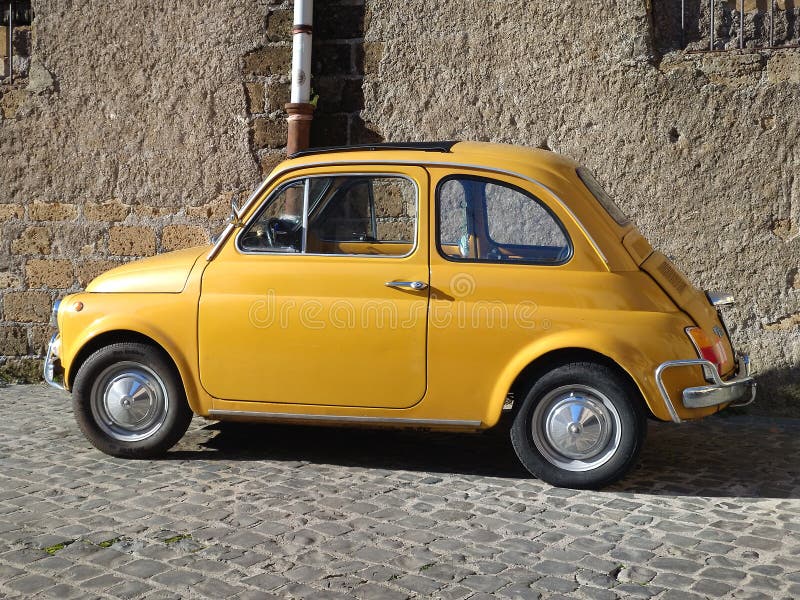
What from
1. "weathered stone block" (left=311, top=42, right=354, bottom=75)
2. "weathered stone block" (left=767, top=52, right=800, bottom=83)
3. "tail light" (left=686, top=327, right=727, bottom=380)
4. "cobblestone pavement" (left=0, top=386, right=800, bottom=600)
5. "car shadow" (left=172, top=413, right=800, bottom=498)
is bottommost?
"cobblestone pavement" (left=0, top=386, right=800, bottom=600)

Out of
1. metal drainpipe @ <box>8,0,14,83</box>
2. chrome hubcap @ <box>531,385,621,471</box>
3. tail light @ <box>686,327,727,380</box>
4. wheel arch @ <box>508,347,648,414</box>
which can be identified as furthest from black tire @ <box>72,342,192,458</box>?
metal drainpipe @ <box>8,0,14,83</box>

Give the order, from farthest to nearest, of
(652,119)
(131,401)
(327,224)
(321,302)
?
(652,119), (131,401), (327,224), (321,302)

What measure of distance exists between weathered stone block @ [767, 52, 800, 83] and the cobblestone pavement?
243 centimetres

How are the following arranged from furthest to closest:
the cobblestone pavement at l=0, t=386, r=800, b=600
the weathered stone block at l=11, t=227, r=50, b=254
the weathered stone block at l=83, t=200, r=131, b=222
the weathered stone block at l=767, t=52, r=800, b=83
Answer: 1. the weathered stone block at l=11, t=227, r=50, b=254
2. the weathered stone block at l=83, t=200, r=131, b=222
3. the weathered stone block at l=767, t=52, r=800, b=83
4. the cobblestone pavement at l=0, t=386, r=800, b=600

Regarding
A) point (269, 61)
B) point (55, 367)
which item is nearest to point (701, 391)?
point (55, 367)

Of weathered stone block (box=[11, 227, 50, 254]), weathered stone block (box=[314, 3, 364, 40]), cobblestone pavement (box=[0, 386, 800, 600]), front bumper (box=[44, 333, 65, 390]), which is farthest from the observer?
weathered stone block (box=[11, 227, 50, 254])

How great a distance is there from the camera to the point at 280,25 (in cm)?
805

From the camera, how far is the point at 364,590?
3869mm

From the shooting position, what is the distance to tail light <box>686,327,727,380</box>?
5.16 m

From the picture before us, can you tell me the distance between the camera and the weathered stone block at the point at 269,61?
8047mm

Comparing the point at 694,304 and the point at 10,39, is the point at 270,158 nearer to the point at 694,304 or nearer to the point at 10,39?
the point at 10,39

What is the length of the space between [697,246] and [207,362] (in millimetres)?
3619

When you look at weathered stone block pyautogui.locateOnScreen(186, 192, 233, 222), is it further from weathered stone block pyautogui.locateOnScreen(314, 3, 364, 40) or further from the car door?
the car door

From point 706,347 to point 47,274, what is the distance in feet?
17.5
